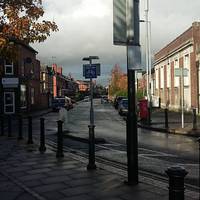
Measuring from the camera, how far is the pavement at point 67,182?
7.57 meters

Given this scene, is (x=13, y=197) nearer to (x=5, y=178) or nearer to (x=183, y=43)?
(x=5, y=178)

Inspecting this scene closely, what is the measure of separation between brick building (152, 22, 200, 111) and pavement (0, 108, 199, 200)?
13410mm

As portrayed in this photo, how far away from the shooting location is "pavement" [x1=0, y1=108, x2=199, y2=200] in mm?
7574

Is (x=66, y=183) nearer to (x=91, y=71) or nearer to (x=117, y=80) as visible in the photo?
(x=91, y=71)

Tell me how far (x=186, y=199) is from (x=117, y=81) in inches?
3615

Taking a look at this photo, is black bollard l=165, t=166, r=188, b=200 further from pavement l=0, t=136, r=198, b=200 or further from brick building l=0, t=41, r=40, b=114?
brick building l=0, t=41, r=40, b=114

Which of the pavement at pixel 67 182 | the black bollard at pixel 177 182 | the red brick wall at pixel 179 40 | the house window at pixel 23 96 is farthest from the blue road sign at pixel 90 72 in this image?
the house window at pixel 23 96

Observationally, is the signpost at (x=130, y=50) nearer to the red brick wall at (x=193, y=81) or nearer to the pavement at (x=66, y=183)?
the pavement at (x=66, y=183)

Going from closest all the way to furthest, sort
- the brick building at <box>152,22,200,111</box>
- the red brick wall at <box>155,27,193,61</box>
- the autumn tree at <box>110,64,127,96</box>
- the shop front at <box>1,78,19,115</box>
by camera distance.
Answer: the brick building at <box>152,22,200,111</box>
the red brick wall at <box>155,27,193,61</box>
the shop front at <box>1,78,19,115</box>
the autumn tree at <box>110,64,127,96</box>

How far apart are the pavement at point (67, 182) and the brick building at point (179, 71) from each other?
13410mm

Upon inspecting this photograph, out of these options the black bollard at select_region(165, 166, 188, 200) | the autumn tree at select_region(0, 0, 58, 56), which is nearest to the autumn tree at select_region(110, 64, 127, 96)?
the autumn tree at select_region(0, 0, 58, 56)

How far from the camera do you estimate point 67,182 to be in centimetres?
876

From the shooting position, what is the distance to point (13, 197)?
761cm

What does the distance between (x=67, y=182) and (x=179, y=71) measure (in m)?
15.4
